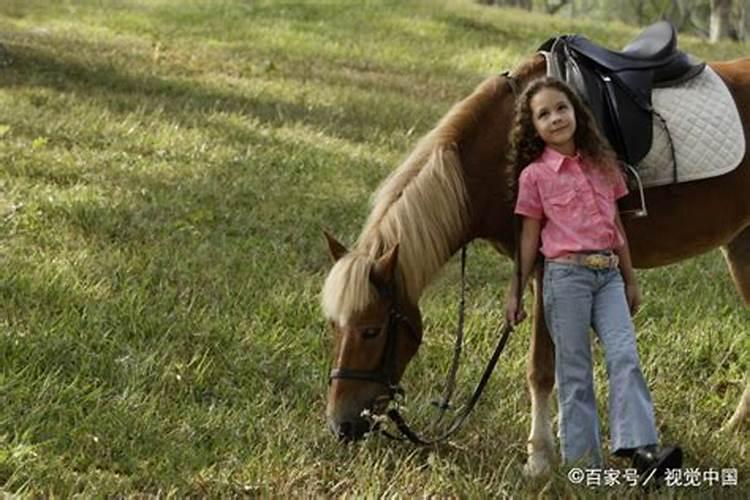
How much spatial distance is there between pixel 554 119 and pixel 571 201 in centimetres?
31

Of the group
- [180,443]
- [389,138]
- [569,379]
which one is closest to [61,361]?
[180,443]

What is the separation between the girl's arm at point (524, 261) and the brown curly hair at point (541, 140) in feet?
0.62

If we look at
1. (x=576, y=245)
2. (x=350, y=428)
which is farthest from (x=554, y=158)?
(x=350, y=428)

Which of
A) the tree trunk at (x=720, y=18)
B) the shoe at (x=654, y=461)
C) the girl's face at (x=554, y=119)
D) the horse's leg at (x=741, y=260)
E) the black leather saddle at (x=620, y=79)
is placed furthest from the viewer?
the tree trunk at (x=720, y=18)

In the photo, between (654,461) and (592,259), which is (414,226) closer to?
(592,259)

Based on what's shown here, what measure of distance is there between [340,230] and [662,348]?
275 centimetres

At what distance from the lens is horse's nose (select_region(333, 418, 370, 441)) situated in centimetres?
362

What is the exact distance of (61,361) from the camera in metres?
4.38

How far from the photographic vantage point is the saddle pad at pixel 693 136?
4.05m

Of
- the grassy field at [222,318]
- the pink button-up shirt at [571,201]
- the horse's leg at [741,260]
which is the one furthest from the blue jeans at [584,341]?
the horse's leg at [741,260]

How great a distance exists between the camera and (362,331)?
3.61 meters

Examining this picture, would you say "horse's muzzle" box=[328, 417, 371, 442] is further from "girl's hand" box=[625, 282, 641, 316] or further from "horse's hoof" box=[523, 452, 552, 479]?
"girl's hand" box=[625, 282, 641, 316]

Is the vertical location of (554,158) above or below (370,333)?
above

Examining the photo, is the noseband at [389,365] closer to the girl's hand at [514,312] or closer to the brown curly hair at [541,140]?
the girl's hand at [514,312]
